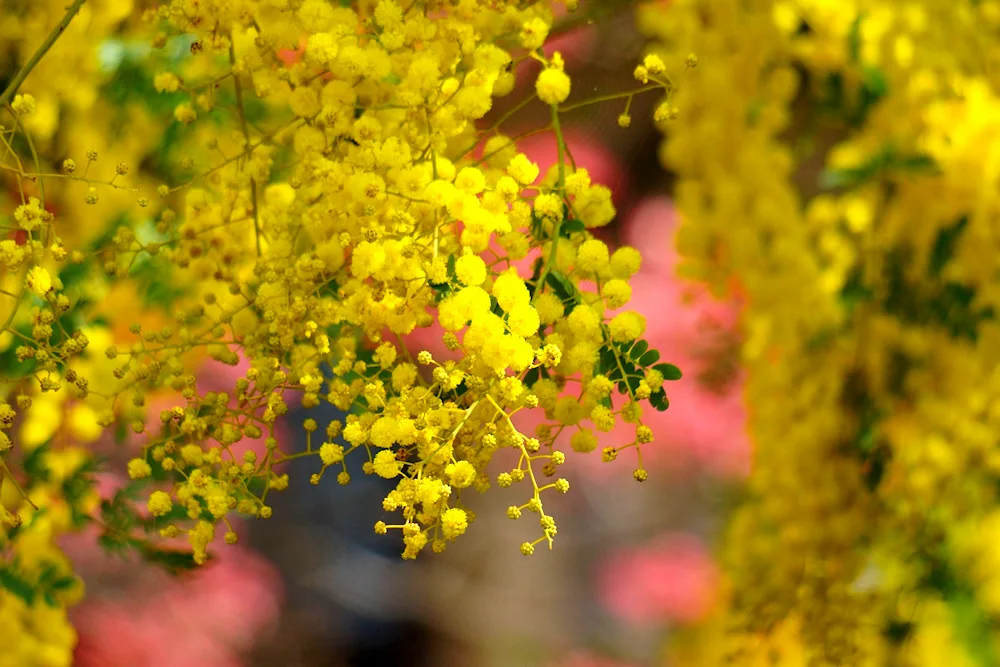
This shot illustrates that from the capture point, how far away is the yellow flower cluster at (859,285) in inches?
22.4

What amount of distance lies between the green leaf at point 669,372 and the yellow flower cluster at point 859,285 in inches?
9.9

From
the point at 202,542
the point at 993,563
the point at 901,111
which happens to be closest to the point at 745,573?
the point at 993,563

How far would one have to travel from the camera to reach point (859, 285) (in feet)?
1.96

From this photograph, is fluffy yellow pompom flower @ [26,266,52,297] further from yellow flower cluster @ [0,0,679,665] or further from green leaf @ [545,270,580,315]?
green leaf @ [545,270,580,315]

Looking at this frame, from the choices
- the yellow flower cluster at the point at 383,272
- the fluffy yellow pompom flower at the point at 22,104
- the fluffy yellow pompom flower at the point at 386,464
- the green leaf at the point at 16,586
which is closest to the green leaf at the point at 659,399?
the yellow flower cluster at the point at 383,272

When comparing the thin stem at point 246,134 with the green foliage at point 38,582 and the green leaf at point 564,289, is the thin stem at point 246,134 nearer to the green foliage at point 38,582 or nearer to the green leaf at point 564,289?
the green leaf at point 564,289

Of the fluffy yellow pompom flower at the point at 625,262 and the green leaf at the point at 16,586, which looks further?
the green leaf at the point at 16,586

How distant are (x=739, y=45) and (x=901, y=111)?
10 centimetres

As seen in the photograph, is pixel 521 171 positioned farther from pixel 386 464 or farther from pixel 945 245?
pixel 945 245

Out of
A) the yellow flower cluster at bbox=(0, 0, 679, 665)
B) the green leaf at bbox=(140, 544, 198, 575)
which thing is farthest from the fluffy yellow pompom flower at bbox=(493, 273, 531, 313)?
the green leaf at bbox=(140, 544, 198, 575)

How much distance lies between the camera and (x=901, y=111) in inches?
22.7

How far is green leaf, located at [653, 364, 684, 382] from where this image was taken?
1.18 ft

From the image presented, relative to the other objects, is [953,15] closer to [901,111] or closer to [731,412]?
[901,111]

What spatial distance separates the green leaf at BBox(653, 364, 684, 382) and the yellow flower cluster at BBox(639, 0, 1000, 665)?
0.83ft
